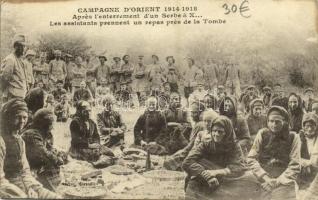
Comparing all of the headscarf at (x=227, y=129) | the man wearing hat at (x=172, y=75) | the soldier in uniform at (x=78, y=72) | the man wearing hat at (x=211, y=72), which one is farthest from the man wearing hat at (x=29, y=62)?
the headscarf at (x=227, y=129)

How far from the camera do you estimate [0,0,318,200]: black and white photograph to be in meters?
3.53

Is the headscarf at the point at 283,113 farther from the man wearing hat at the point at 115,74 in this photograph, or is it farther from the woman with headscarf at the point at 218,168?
the man wearing hat at the point at 115,74

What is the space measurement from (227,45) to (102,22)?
1.17 m

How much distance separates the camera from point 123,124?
11.8 ft

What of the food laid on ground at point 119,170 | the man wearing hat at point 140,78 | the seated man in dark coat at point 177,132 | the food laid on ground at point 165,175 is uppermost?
the man wearing hat at point 140,78

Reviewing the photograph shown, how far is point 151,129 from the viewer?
3.58m

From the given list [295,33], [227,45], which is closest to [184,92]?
[227,45]

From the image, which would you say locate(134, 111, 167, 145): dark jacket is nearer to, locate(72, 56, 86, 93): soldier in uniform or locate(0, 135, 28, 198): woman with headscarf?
locate(72, 56, 86, 93): soldier in uniform

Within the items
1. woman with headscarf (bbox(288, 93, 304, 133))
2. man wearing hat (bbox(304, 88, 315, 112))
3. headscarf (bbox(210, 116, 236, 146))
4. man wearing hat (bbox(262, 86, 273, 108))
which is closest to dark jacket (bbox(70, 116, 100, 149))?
headscarf (bbox(210, 116, 236, 146))

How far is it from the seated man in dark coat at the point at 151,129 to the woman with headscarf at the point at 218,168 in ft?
0.97

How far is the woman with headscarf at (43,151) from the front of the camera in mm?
3586

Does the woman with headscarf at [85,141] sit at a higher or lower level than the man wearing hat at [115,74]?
lower

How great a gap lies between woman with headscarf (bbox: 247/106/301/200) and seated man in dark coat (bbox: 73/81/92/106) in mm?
A: 1559

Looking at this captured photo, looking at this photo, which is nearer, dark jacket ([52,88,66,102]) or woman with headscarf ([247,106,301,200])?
woman with headscarf ([247,106,301,200])
